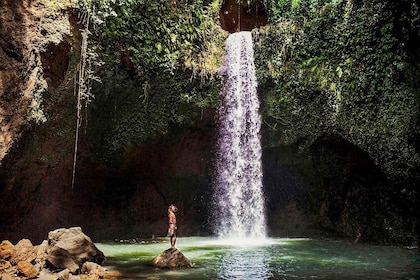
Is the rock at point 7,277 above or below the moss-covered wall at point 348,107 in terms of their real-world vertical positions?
below

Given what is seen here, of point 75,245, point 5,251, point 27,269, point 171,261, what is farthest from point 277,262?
point 5,251

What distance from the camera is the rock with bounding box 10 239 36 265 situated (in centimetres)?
740

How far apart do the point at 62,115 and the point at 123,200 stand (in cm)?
507

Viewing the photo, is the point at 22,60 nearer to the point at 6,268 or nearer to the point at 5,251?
the point at 5,251

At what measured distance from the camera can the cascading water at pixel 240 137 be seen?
15.1m

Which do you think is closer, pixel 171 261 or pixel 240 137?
pixel 171 261

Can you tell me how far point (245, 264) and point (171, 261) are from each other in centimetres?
153

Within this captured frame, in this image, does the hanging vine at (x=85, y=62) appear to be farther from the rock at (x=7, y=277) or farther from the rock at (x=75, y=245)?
the rock at (x=7, y=277)

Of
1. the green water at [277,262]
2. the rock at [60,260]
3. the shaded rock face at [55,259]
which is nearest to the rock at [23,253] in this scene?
the shaded rock face at [55,259]

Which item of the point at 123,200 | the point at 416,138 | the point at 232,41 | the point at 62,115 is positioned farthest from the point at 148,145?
the point at 416,138

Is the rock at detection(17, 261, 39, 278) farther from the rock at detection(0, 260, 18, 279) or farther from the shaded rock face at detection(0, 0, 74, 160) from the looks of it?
the shaded rock face at detection(0, 0, 74, 160)

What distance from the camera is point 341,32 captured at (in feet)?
42.4

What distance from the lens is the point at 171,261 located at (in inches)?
320

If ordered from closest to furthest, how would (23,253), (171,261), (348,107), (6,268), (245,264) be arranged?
(6,268) < (23,253) < (171,261) < (245,264) < (348,107)
